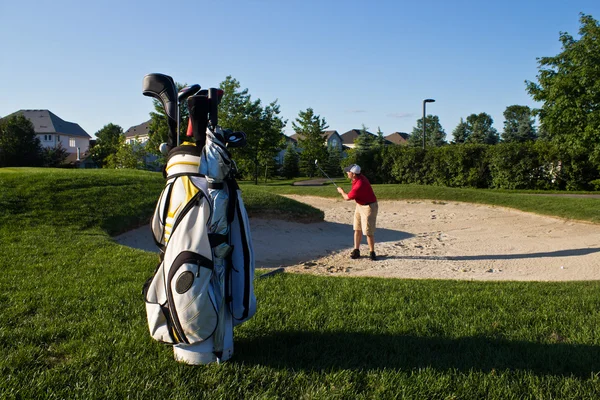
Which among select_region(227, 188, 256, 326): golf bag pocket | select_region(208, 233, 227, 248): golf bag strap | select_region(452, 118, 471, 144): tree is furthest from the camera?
select_region(452, 118, 471, 144): tree

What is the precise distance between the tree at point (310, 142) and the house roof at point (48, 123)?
1964 inches

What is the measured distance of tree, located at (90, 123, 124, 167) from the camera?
2483 inches

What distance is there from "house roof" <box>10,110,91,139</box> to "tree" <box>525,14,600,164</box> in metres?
81.2

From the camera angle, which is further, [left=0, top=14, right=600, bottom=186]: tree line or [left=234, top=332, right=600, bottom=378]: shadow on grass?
[left=0, top=14, right=600, bottom=186]: tree line

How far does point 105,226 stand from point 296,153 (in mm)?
44743

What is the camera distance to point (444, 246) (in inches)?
449

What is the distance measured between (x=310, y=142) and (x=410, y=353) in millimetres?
48634

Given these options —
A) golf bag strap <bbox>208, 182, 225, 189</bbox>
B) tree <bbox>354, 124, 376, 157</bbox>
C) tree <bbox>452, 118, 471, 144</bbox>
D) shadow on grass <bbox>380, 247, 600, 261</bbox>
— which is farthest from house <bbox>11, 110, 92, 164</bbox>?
golf bag strap <bbox>208, 182, 225, 189</bbox>

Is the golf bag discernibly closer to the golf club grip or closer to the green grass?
the golf club grip

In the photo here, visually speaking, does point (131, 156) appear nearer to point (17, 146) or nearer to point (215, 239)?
point (17, 146)

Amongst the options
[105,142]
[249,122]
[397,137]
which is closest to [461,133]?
[249,122]

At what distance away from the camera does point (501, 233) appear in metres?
12.9

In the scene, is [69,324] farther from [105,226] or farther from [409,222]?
[409,222]

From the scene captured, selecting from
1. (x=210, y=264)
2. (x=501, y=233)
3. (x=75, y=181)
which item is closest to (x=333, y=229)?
(x=501, y=233)
